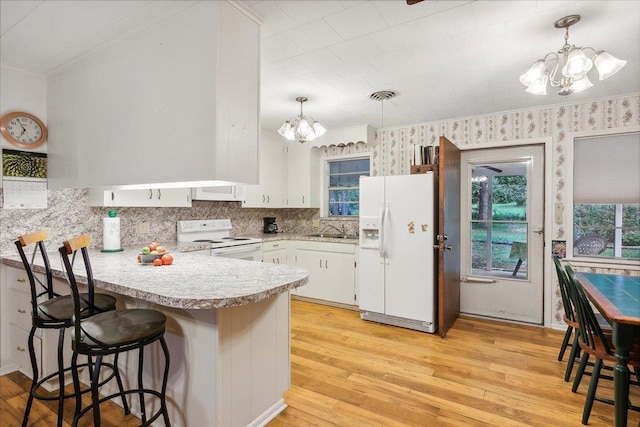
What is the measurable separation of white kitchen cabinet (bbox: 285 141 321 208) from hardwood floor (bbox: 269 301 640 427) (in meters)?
1.95

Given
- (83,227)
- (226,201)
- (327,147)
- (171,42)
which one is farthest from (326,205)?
(171,42)

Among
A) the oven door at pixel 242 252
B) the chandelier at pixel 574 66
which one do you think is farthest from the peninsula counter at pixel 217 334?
the chandelier at pixel 574 66

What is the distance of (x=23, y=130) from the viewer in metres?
2.64

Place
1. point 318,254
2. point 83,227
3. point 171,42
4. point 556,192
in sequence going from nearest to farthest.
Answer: point 171,42 < point 83,227 < point 556,192 < point 318,254

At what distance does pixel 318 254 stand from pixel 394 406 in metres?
2.41

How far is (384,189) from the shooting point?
361cm

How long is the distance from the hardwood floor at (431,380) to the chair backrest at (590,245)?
88 centimetres

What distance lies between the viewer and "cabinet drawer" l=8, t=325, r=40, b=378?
2408 mm

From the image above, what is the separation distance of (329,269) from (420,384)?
206 centimetres

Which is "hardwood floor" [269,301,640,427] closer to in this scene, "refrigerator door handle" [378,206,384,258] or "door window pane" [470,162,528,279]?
"door window pane" [470,162,528,279]

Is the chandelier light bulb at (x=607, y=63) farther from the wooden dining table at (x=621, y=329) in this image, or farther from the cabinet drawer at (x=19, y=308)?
the cabinet drawer at (x=19, y=308)

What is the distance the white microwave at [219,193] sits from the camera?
12.4 feet

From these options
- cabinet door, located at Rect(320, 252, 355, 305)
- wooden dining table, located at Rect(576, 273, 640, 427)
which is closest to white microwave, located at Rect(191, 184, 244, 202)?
cabinet door, located at Rect(320, 252, 355, 305)

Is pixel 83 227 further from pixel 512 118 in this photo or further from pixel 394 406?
pixel 512 118
